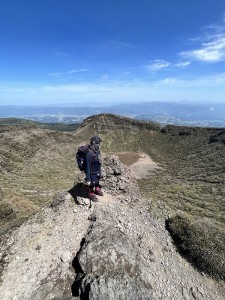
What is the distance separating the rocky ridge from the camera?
12.6m

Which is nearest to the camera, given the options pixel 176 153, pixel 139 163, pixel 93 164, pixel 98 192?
pixel 93 164

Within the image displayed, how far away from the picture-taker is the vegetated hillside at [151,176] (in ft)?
80.5

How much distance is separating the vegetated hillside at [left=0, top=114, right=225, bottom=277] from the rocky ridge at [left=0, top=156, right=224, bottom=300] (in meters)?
1.42

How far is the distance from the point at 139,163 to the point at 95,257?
69.2 metres

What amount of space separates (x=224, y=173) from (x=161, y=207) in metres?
50.9

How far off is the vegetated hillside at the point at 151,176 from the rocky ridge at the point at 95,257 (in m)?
1.42

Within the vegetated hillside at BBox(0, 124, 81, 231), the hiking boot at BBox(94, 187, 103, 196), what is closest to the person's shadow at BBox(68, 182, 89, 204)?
the hiking boot at BBox(94, 187, 103, 196)

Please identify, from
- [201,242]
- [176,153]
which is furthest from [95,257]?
[176,153]

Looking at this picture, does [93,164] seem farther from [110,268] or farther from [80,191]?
[110,268]

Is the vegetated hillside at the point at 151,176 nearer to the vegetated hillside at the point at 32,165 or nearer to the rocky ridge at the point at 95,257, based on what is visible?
the vegetated hillside at the point at 32,165

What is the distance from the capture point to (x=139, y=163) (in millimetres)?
82562

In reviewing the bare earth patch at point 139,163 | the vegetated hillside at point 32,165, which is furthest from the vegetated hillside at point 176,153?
the vegetated hillside at point 32,165

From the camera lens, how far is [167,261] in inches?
605

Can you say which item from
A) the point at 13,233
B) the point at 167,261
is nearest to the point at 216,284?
the point at 167,261
